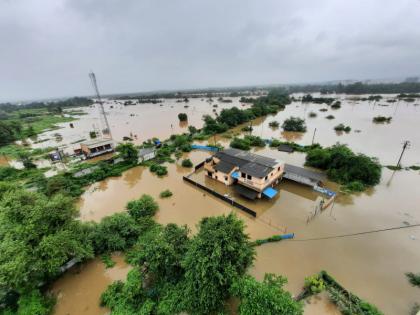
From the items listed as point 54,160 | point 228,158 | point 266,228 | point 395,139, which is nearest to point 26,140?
point 54,160

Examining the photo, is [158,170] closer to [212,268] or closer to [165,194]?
[165,194]

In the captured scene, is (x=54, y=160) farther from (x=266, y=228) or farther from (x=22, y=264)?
(x=266, y=228)

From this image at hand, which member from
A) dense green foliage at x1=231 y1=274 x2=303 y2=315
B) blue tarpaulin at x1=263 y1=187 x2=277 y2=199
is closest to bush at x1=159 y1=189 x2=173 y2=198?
blue tarpaulin at x1=263 y1=187 x2=277 y2=199

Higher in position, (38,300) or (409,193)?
(38,300)

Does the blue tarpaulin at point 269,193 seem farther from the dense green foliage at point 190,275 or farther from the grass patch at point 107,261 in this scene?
the grass patch at point 107,261

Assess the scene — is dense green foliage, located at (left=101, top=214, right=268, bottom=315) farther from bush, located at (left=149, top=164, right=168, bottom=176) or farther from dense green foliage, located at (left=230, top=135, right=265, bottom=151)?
dense green foliage, located at (left=230, top=135, right=265, bottom=151)
